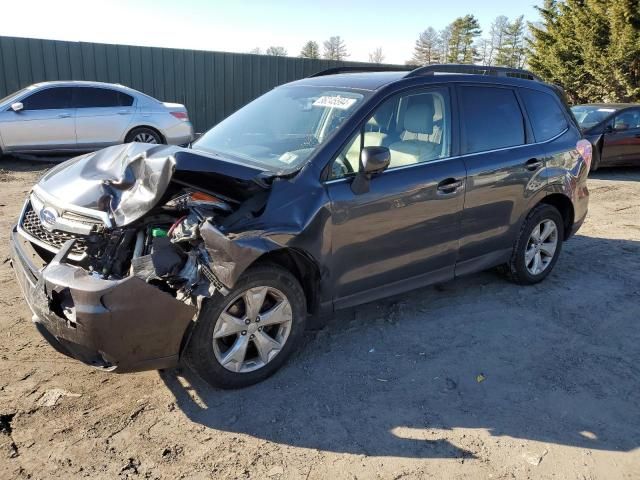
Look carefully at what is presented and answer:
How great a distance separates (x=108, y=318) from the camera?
2719 mm

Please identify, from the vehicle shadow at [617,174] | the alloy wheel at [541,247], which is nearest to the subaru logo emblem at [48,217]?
the alloy wheel at [541,247]

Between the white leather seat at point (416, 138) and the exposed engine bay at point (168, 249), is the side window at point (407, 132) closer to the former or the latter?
the white leather seat at point (416, 138)

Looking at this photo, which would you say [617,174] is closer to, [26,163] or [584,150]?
[584,150]

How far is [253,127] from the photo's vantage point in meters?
4.25

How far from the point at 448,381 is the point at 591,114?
1061 cm

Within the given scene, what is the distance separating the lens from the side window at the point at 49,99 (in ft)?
34.2

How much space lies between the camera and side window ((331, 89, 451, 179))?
144 inches

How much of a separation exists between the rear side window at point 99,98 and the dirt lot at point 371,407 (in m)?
7.22

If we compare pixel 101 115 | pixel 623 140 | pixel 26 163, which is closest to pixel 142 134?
pixel 101 115

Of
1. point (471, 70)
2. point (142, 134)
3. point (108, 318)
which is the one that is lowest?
point (142, 134)

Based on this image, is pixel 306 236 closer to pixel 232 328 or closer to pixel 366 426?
pixel 232 328

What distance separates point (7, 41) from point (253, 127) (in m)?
12.3

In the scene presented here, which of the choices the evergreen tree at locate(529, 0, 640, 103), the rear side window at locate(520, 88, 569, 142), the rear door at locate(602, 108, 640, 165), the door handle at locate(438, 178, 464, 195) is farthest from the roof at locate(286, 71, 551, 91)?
the evergreen tree at locate(529, 0, 640, 103)

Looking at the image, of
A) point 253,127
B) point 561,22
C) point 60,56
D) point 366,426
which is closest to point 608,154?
point 253,127
